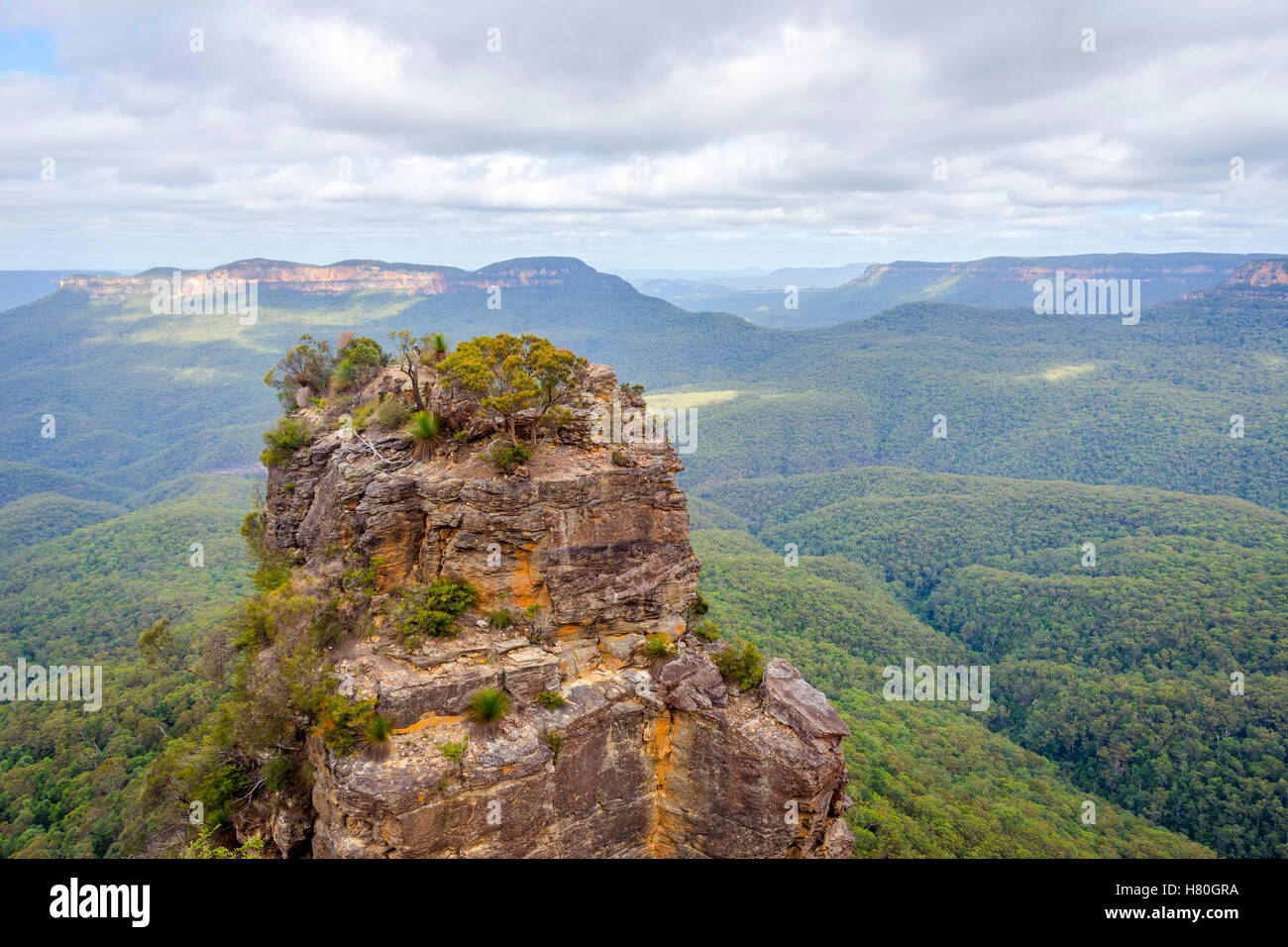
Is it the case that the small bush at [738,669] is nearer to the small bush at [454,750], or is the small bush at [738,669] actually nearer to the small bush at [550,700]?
the small bush at [550,700]

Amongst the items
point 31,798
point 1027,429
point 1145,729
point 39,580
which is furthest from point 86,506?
point 1027,429

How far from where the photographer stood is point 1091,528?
114 meters

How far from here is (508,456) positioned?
69.7ft

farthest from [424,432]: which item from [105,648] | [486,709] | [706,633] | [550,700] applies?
[105,648]

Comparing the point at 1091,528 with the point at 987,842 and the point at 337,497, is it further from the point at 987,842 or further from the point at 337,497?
the point at 337,497

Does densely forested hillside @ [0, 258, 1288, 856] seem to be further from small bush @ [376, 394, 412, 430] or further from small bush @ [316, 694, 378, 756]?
small bush @ [376, 394, 412, 430]

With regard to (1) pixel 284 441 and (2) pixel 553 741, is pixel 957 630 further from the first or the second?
(1) pixel 284 441

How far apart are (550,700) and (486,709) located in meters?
2.08

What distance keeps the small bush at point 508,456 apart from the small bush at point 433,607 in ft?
13.6

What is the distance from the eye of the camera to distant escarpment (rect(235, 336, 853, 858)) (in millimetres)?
18312

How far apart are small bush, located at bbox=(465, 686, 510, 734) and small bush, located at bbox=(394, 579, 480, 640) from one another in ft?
8.04

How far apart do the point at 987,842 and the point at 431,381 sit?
143ft

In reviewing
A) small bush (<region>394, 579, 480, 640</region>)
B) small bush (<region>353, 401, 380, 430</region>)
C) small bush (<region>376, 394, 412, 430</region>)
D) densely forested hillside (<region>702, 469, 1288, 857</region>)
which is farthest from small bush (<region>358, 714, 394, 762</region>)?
densely forested hillside (<region>702, 469, 1288, 857</region>)

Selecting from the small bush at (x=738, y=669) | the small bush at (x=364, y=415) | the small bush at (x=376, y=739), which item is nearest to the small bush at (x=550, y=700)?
the small bush at (x=376, y=739)
